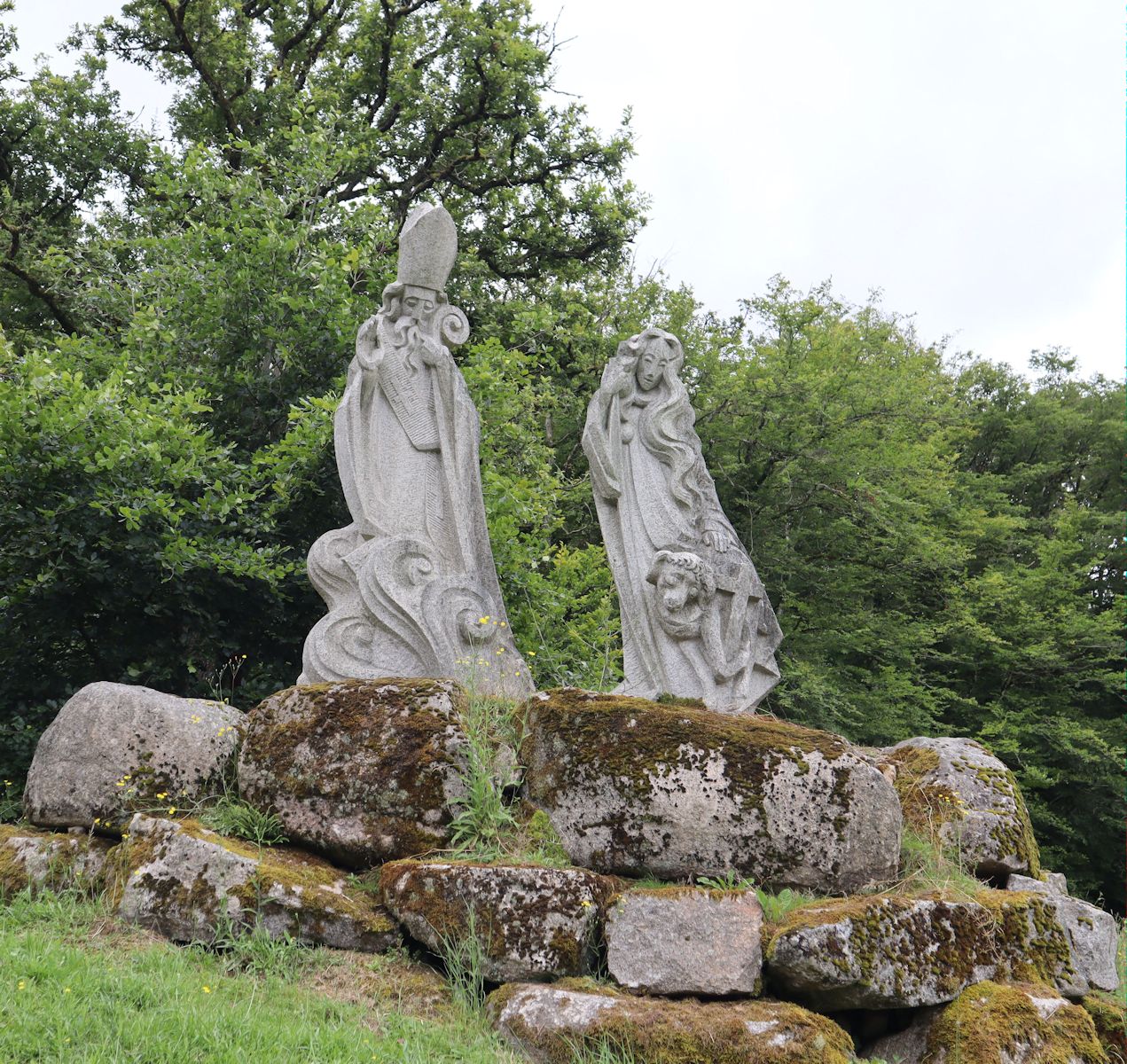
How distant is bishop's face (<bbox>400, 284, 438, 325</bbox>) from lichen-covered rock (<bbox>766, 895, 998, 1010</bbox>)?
4.27m

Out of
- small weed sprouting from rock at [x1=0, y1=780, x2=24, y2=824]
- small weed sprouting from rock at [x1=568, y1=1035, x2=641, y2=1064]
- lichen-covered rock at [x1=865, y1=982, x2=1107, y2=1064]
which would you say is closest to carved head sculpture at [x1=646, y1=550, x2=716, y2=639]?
lichen-covered rock at [x1=865, y1=982, x2=1107, y2=1064]

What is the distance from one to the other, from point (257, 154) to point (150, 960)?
10.1 meters

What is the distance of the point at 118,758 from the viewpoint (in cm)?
534

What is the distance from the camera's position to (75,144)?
620 inches

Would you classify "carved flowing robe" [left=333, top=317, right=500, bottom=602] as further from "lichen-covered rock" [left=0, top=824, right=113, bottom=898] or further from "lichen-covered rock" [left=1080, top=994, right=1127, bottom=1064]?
"lichen-covered rock" [left=1080, top=994, right=1127, bottom=1064]

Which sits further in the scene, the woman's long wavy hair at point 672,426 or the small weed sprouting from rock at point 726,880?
the woman's long wavy hair at point 672,426

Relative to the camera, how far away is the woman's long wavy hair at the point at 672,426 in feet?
23.1

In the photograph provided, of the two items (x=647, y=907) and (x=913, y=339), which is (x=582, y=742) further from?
(x=913, y=339)

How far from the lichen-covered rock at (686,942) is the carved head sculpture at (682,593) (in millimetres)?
2319

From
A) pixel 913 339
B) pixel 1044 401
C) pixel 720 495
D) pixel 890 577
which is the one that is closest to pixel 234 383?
pixel 720 495

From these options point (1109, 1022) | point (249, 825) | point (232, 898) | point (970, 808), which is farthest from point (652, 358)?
point (1109, 1022)

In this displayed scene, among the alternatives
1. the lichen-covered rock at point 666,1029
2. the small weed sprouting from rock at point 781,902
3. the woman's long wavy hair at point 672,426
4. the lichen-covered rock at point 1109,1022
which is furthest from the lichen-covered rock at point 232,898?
the woman's long wavy hair at point 672,426

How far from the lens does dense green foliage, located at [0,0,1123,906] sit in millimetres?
9469

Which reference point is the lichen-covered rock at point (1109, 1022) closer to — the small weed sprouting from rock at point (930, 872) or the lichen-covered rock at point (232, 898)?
the small weed sprouting from rock at point (930, 872)
